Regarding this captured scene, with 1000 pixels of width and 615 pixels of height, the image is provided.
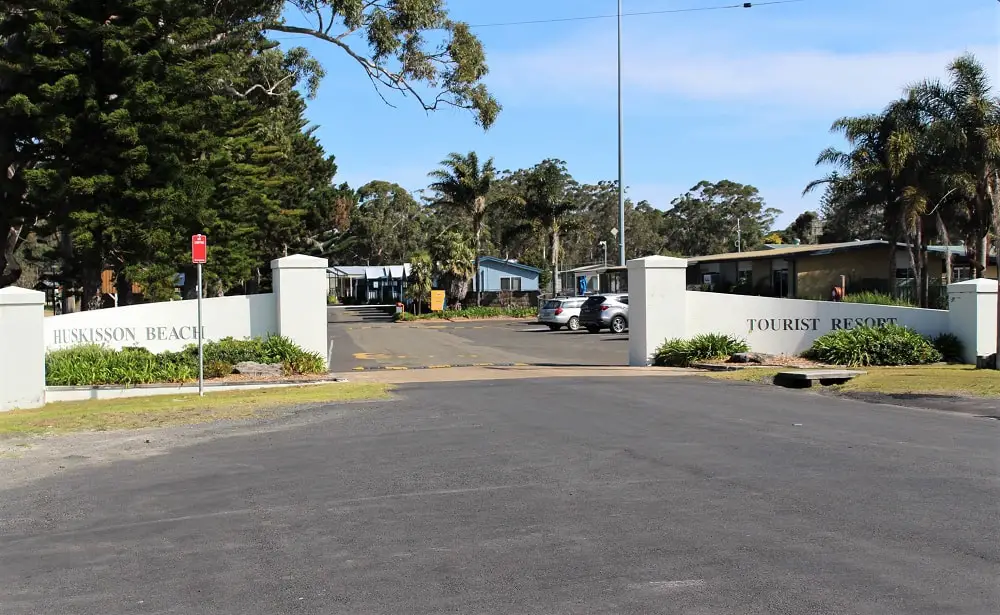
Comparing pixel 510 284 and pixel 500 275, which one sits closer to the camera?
pixel 500 275

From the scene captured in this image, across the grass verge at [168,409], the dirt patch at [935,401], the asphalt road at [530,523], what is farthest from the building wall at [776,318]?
the asphalt road at [530,523]

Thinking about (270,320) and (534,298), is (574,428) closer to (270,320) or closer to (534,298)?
(270,320)

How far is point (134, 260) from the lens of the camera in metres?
25.1

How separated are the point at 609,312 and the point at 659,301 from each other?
15237mm

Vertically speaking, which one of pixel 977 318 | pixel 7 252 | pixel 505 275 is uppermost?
pixel 505 275

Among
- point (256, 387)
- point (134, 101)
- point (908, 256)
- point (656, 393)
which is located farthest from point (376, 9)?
point (908, 256)

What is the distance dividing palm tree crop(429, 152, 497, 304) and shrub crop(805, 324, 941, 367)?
37.4m

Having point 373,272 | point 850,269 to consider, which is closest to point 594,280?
point 373,272

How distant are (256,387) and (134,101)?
10.1 metres

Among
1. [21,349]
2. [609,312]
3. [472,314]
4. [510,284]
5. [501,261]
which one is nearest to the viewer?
[21,349]

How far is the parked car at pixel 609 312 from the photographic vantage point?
119ft

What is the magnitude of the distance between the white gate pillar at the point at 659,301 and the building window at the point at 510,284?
142 ft

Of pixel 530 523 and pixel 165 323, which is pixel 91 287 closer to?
pixel 165 323

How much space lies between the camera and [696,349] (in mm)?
20578
